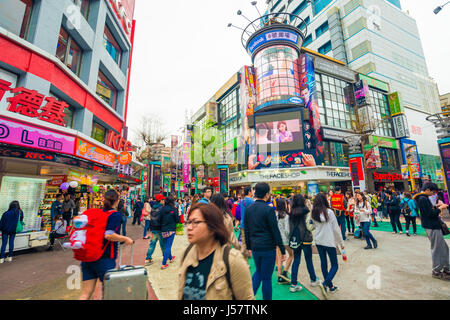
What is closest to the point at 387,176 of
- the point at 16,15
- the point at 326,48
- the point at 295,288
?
the point at 326,48

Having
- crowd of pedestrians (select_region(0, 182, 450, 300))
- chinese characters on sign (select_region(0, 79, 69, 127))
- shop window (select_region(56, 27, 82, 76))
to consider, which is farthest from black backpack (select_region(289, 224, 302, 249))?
shop window (select_region(56, 27, 82, 76))

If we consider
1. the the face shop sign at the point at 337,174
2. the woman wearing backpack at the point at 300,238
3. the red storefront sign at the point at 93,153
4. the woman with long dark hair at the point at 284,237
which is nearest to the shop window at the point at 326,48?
the the face shop sign at the point at 337,174

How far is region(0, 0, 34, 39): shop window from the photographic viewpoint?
7.97 m

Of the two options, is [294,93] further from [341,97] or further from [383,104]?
[383,104]

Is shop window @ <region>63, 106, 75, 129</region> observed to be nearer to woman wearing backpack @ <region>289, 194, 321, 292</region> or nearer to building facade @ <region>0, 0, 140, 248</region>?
building facade @ <region>0, 0, 140, 248</region>

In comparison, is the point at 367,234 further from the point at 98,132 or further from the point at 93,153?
the point at 98,132

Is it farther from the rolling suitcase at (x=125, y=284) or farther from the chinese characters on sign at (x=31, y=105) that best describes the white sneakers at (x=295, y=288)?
the chinese characters on sign at (x=31, y=105)

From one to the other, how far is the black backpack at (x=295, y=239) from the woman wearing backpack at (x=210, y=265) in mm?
2907

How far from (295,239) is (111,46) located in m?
18.0

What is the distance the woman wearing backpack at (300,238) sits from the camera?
4084 mm

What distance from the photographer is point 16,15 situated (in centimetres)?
824

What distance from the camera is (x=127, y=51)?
17156 millimetres
